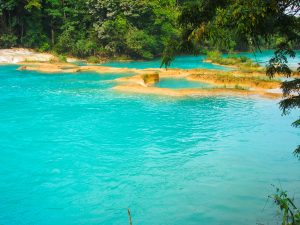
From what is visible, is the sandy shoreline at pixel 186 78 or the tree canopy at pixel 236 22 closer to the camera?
the tree canopy at pixel 236 22

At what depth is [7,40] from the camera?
128ft

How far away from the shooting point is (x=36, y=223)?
716cm

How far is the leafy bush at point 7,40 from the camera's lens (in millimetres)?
38647

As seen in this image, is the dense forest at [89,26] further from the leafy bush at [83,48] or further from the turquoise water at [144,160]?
the turquoise water at [144,160]

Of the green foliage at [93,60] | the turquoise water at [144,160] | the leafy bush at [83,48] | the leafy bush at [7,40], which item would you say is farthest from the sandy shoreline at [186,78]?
the leafy bush at [83,48]

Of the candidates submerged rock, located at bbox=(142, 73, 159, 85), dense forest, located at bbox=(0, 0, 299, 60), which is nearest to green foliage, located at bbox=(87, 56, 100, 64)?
dense forest, located at bbox=(0, 0, 299, 60)

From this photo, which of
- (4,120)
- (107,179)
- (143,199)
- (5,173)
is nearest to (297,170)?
(143,199)

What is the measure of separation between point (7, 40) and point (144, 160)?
1342 inches

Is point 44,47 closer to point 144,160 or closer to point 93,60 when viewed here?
point 93,60

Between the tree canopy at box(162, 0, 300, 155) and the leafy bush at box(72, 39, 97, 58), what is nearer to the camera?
the tree canopy at box(162, 0, 300, 155)

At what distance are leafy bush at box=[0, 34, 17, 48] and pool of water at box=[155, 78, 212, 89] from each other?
2167 centimetres

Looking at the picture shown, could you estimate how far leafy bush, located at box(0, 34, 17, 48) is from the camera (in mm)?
38647

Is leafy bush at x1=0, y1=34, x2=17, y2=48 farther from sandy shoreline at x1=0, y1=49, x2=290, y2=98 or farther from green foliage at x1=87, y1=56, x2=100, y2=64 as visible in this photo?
green foliage at x1=87, y1=56, x2=100, y2=64

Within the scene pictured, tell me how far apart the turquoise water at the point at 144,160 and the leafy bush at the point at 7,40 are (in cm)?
2276
